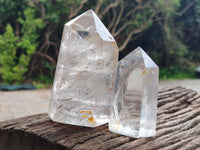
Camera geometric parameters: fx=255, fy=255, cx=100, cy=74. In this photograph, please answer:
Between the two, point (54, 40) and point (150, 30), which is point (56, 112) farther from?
point (150, 30)

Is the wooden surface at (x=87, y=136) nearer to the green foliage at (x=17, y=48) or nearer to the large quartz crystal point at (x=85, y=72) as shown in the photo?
the large quartz crystal point at (x=85, y=72)

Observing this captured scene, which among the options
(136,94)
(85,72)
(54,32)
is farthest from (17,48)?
(136,94)

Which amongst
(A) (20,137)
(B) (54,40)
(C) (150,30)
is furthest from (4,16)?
(A) (20,137)

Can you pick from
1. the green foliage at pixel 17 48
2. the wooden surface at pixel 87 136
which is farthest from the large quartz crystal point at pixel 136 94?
the green foliage at pixel 17 48

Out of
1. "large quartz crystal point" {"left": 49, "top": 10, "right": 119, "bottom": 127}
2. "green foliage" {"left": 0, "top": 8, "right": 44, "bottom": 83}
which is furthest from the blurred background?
"large quartz crystal point" {"left": 49, "top": 10, "right": 119, "bottom": 127}

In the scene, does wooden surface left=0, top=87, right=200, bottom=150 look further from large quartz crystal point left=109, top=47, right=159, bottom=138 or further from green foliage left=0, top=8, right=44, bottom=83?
green foliage left=0, top=8, right=44, bottom=83
